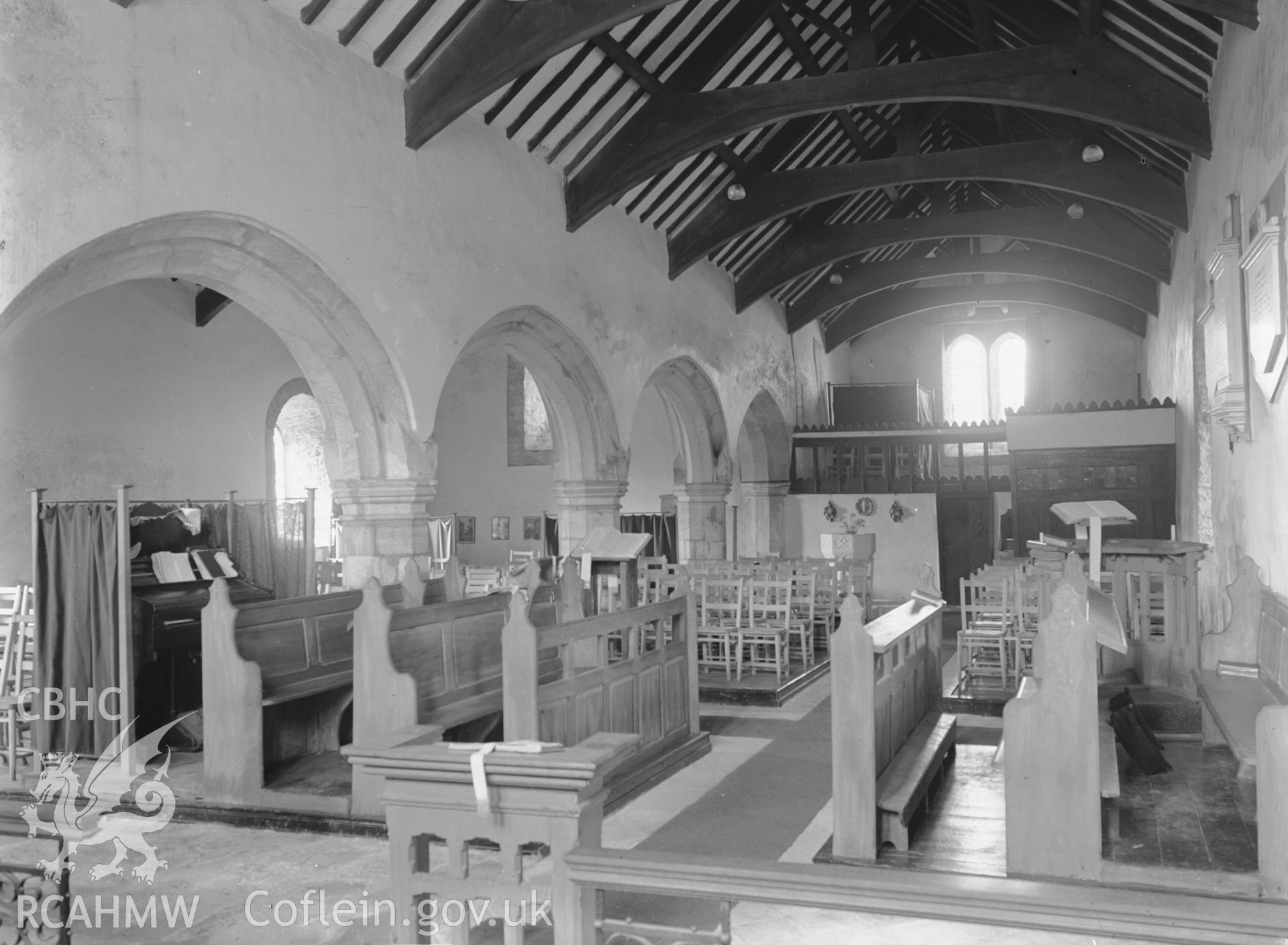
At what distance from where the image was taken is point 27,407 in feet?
32.8

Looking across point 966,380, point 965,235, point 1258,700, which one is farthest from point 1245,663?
point 966,380

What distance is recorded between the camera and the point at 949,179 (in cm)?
1076

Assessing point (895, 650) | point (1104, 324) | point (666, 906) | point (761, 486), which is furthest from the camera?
point (1104, 324)

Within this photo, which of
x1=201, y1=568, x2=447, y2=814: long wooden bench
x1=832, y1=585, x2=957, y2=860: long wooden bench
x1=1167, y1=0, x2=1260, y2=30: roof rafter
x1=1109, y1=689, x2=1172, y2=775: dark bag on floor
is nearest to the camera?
x1=832, y1=585, x2=957, y2=860: long wooden bench

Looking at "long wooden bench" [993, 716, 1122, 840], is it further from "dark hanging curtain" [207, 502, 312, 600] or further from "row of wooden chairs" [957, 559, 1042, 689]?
"dark hanging curtain" [207, 502, 312, 600]

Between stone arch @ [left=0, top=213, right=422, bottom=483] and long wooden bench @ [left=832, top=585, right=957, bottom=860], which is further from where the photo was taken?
stone arch @ [left=0, top=213, right=422, bottom=483]


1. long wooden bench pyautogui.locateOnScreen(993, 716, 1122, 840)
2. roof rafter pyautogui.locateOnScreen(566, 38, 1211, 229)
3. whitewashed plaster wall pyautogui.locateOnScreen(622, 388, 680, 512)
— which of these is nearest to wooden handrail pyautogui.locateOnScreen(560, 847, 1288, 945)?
long wooden bench pyautogui.locateOnScreen(993, 716, 1122, 840)

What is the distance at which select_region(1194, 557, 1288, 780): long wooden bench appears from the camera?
425cm

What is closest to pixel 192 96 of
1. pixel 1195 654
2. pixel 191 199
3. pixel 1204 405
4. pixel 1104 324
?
pixel 191 199

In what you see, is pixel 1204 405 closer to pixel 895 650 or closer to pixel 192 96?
pixel 895 650

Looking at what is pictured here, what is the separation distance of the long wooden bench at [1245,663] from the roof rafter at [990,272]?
9599mm

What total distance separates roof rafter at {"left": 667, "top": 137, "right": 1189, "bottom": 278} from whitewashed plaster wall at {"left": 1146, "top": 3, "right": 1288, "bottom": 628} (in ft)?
1.46

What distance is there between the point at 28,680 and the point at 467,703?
337 cm

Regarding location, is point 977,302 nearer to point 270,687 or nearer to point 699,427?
point 699,427
